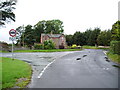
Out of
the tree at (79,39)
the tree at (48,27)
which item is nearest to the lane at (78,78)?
the tree at (79,39)

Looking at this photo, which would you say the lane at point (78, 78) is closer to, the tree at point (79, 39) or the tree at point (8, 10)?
the tree at point (8, 10)

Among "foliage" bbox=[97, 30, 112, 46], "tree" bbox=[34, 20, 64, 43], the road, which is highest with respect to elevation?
"tree" bbox=[34, 20, 64, 43]

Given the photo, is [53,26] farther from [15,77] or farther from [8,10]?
[15,77]

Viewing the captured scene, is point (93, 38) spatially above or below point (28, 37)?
below

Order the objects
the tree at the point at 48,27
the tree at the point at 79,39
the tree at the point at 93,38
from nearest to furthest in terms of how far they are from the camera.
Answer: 1. the tree at the point at 93,38
2. the tree at the point at 79,39
3. the tree at the point at 48,27

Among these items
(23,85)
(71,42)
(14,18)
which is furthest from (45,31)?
(23,85)

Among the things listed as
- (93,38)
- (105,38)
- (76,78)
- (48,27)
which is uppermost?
(48,27)

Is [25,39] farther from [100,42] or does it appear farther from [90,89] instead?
[90,89]

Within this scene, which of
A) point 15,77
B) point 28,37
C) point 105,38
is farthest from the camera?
point 28,37

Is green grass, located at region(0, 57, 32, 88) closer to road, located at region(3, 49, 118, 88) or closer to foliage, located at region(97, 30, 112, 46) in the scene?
road, located at region(3, 49, 118, 88)

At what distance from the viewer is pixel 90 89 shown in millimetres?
6004

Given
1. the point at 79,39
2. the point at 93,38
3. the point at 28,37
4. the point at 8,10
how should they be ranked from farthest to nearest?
the point at 79,39, the point at 93,38, the point at 28,37, the point at 8,10

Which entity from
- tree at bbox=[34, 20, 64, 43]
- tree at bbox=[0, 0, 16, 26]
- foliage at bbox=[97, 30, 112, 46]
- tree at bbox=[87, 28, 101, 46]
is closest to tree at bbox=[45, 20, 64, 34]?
tree at bbox=[34, 20, 64, 43]

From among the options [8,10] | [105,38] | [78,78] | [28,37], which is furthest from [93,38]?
[78,78]
